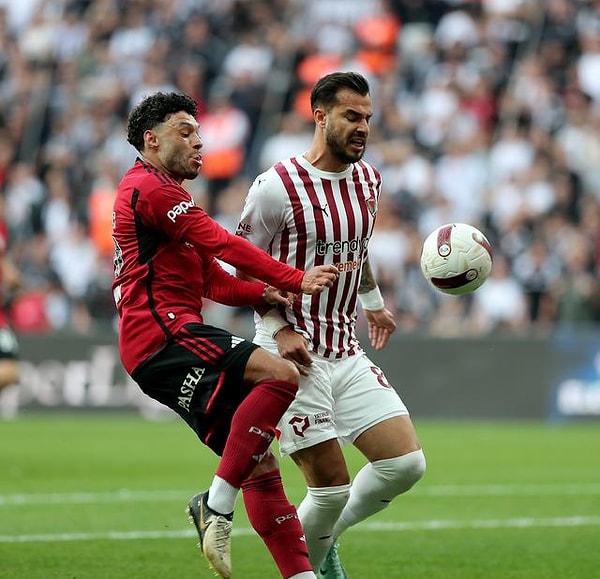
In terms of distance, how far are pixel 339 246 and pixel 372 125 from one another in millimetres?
13572

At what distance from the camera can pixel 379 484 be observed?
707 cm

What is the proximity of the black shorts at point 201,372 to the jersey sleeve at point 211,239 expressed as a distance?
317mm

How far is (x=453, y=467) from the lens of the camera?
13.6 m

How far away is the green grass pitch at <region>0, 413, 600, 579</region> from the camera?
26.7 feet

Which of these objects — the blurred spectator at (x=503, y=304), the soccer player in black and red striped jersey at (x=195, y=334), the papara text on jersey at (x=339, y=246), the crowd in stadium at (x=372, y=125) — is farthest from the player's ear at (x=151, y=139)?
the blurred spectator at (x=503, y=304)

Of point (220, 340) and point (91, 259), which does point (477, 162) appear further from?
point (220, 340)

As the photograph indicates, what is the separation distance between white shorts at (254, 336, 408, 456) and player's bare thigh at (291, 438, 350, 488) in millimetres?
38

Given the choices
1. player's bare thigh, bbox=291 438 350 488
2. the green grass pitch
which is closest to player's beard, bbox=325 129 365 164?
player's bare thigh, bbox=291 438 350 488

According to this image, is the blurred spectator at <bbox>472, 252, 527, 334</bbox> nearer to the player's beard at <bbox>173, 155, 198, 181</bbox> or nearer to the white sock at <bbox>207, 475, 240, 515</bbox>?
the player's beard at <bbox>173, 155, 198, 181</bbox>

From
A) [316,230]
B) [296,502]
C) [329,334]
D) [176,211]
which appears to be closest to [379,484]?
[329,334]

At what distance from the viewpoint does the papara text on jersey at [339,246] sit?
23.1ft

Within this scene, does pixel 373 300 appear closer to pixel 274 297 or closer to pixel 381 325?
pixel 381 325

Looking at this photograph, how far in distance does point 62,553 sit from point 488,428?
32.8 feet

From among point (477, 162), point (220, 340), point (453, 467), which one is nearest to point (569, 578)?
point (220, 340)
